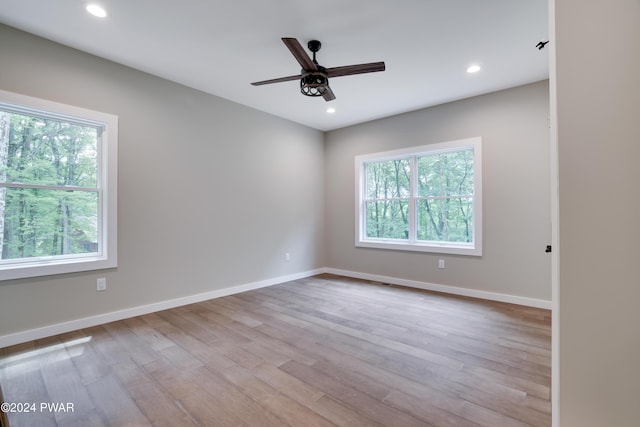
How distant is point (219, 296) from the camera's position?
3.89m

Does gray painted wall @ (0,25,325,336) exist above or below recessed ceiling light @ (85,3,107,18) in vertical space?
below

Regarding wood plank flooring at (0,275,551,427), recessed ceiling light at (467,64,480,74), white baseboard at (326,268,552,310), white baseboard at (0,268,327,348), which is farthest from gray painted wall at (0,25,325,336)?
recessed ceiling light at (467,64,480,74)

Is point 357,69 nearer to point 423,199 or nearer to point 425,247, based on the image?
point 423,199

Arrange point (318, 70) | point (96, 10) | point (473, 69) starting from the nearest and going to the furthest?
point (96, 10) → point (318, 70) → point (473, 69)

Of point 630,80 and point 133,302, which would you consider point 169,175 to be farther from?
point 630,80

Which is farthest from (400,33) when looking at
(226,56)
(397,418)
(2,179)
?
(2,179)

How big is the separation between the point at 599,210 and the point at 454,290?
346 cm

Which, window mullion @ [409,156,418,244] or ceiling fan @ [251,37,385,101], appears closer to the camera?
ceiling fan @ [251,37,385,101]

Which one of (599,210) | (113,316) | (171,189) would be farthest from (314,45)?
(113,316)

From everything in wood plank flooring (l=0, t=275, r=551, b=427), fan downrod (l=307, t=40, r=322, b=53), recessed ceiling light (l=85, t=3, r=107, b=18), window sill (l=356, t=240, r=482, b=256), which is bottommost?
wood plank flooring (l=0, t=275, r=551, b=427)

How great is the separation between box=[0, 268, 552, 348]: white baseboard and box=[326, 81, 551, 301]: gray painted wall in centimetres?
8

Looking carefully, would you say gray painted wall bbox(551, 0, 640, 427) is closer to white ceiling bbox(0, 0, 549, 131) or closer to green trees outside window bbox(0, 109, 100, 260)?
white ceiling bbox(0, 0, 549, 131)

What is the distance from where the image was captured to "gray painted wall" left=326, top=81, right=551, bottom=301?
3.46 meters

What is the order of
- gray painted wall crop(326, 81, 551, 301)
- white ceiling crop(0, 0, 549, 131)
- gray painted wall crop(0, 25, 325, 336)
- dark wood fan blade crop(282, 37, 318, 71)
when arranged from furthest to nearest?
gray painted wall crop(326, 81, 551, 301), gray painted wall crop(0, 25, 325, 336), white ceiling crop(0, 0, 549, 131), dark wood fan blade crop(282, 37, 318, 71)
